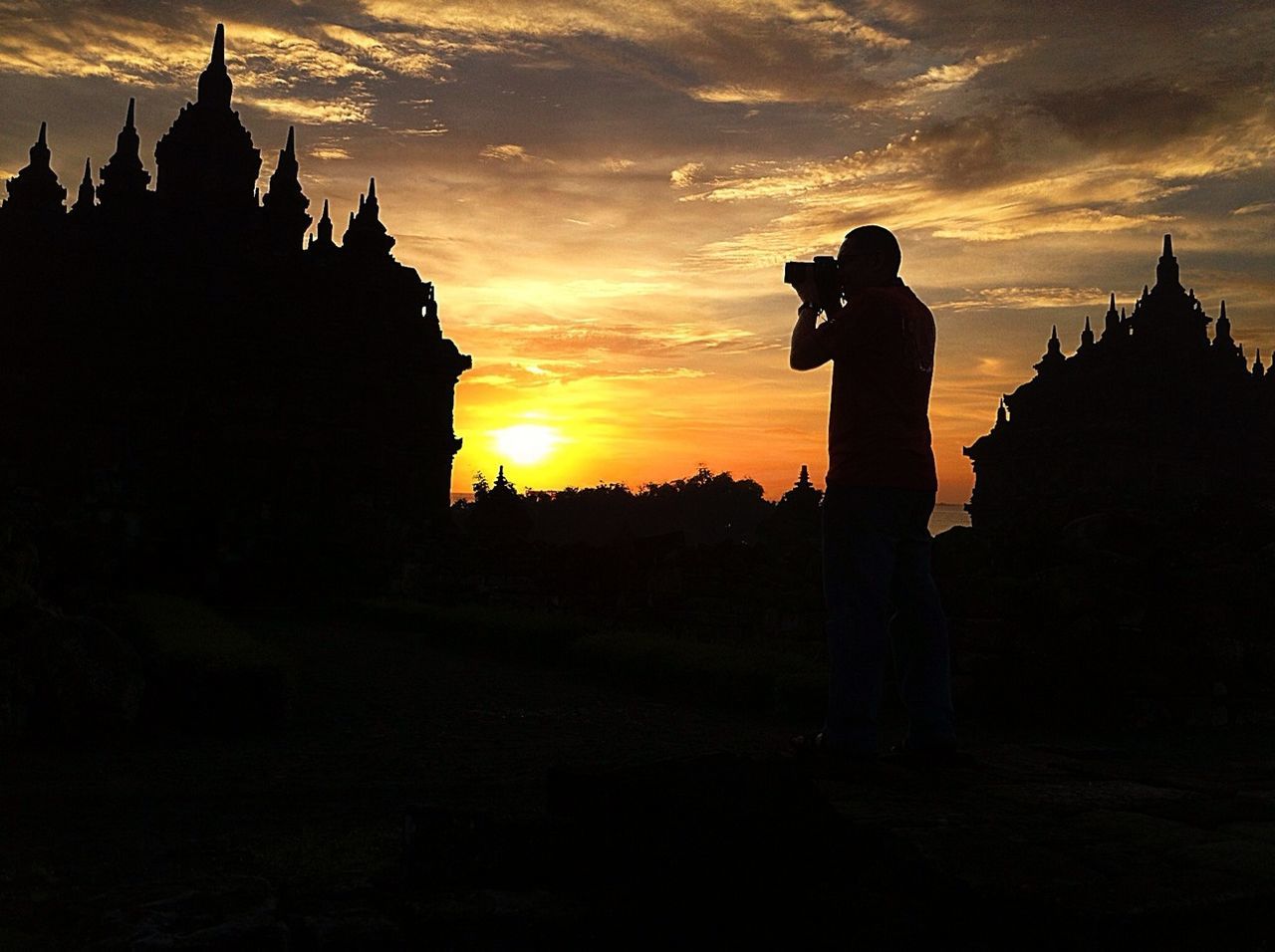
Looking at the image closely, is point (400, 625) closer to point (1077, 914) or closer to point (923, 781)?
point (923, 781)

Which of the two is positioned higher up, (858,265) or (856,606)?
(858,265)

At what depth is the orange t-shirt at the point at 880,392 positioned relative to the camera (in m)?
5.10

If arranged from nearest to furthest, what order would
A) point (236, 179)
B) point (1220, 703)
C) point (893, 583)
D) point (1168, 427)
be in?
point (893, 583) < point (1220, 703) < point (236, 179) < point (1168, 427)

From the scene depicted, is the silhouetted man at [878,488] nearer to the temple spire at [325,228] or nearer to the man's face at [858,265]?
the man's face at [858,265]

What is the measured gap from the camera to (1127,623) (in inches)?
367

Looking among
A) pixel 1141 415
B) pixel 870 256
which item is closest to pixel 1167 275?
pixel 1141 415

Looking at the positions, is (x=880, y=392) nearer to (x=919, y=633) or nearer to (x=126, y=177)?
(x=919, y=633)

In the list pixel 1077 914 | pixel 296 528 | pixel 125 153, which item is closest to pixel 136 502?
pixel 296 528

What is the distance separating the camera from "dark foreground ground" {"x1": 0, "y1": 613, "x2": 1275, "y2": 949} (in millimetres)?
3051

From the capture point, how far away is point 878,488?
5.04 metres

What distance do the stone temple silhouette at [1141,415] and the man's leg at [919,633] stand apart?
47.4m

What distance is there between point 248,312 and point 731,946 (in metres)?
35.3

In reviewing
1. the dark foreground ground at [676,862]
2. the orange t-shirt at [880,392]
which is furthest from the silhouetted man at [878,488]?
the dark foreground ground at [676,862]

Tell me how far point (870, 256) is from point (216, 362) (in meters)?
32.3
